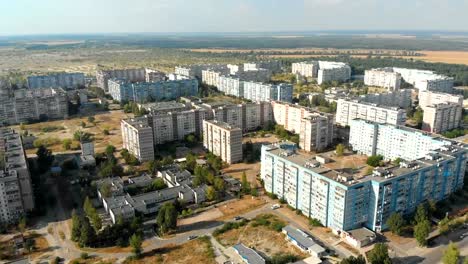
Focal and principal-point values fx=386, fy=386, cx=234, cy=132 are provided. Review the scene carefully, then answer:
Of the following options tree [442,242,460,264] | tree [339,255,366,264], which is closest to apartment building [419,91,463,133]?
tree [442,242,460,264]

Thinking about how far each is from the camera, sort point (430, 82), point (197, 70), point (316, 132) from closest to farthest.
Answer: point (316, 132) → point (430, 82) → point (197, 70)

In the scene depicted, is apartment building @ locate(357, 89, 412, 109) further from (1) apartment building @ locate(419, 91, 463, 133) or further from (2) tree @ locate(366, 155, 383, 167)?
(2) tree @ locate(366, 155, 383, 167)

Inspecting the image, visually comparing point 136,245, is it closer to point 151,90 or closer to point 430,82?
point 151,90

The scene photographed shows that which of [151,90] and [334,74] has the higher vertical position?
[334,74]

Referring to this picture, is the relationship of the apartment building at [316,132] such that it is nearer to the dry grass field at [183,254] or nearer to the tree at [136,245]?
the dry grass field at [183,254]

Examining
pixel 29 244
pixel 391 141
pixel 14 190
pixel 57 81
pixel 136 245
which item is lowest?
pixel 29 244

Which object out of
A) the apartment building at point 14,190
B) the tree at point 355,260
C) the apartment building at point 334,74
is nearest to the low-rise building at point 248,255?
the tree at point 355,260

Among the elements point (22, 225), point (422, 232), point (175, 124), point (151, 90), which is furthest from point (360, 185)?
point (151, 90)
